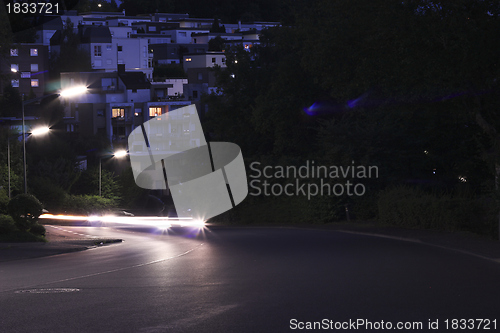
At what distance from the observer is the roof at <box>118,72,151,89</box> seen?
99.6 metres

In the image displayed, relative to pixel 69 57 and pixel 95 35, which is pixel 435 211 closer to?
pixel 69 57

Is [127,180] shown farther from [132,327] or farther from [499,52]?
[132,327]

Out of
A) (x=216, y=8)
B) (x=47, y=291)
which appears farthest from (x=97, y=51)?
(x=47, y=291)

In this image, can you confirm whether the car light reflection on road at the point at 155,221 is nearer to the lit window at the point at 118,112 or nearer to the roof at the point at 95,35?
the lit window at the point at 118,112

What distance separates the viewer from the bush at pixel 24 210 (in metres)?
27.2

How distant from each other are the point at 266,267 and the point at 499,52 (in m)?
11.6

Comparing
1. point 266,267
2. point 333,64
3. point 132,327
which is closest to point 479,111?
point 333,64

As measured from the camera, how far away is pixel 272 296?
11.5 m

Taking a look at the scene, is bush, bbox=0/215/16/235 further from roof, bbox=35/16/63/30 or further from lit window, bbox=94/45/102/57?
roof, bbox=35/16/63/30

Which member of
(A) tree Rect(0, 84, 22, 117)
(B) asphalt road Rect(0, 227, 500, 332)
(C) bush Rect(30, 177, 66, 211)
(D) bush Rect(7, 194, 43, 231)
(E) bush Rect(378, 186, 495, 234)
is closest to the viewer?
(B) asphalt road Rect(0, 227, 500, 332)

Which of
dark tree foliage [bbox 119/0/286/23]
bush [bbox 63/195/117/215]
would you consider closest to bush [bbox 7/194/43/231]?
bush [bbox 63/195/117/215]

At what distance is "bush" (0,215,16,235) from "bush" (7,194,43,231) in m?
0.49

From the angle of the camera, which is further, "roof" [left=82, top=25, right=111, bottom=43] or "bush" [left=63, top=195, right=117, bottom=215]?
"roof" [left=82, top=25, right=111, bottom=43]

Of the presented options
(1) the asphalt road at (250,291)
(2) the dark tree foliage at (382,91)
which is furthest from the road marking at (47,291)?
(2) the dark tree foliage at (382,91)
